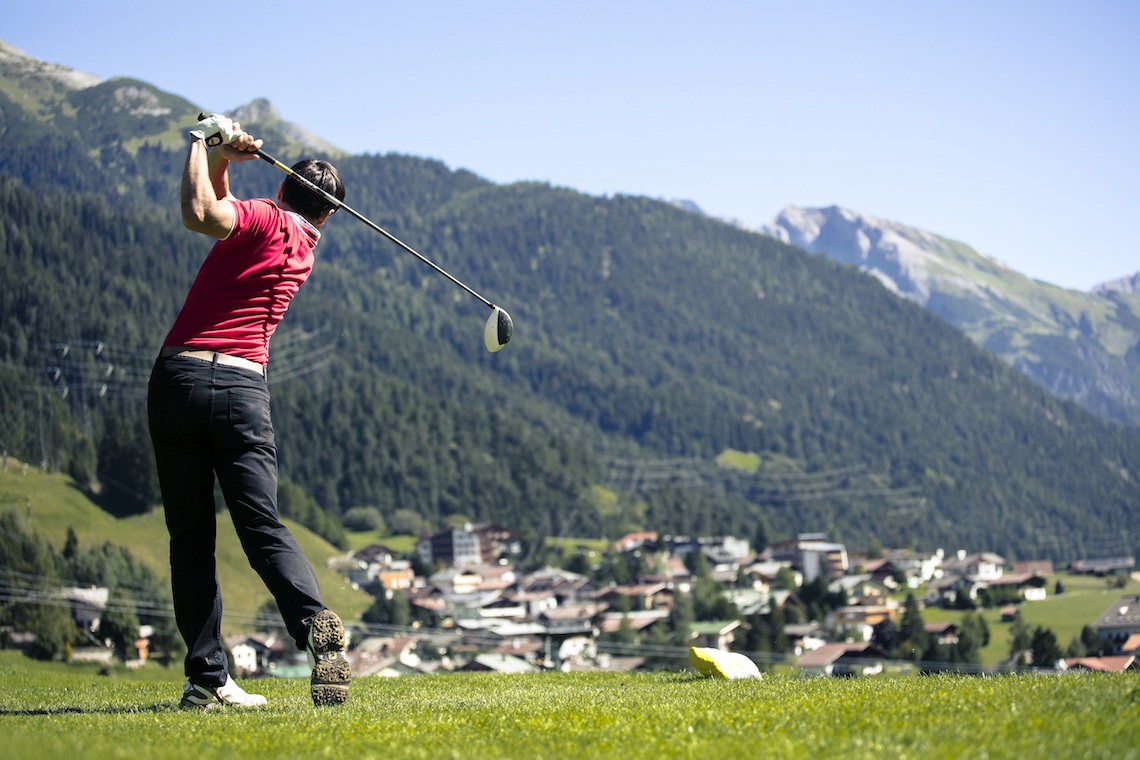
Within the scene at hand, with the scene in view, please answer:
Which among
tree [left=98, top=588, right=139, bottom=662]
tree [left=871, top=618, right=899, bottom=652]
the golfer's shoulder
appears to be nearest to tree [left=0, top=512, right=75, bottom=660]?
tree [left=98, top=588, right=139, bottom=662]

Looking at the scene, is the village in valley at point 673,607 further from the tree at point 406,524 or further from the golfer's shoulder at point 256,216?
the golfer's shoulder at point 256,216

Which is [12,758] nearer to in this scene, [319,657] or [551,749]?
[551,749]

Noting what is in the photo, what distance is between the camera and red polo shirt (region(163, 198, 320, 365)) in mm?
7332

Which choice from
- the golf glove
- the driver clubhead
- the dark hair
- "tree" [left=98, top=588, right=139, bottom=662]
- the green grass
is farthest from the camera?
the green grass

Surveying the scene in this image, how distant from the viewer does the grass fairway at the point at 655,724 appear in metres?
4.89

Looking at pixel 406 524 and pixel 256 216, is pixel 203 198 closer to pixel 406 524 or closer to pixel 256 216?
pixel 256 216

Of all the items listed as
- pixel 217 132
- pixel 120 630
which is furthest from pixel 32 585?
pixel 217 132

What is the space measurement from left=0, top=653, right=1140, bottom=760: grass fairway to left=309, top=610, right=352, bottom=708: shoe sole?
0.21 meters

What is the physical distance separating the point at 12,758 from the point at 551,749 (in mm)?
1916

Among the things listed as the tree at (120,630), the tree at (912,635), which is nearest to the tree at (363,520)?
the tree at (912,635)

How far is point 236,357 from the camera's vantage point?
24.2 feet

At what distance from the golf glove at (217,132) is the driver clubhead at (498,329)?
2.23 meters

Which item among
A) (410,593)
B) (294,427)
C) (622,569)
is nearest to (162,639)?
(410,593)

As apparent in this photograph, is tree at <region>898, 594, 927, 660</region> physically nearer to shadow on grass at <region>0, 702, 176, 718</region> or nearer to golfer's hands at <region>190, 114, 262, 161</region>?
shadow on grass at <region>0, 702, 176, 718</region>
